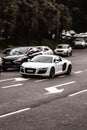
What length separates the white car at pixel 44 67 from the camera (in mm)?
23234

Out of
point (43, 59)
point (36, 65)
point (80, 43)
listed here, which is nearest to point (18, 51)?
point (43, 59)

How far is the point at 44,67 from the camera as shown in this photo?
920 inches

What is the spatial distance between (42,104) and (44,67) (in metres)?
8.81

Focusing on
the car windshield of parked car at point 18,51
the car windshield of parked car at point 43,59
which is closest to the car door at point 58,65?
the car windshield of parked car at point 43,59

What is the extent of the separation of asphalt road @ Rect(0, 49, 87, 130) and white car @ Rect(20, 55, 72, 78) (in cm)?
60

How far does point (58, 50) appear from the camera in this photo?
50469 mm

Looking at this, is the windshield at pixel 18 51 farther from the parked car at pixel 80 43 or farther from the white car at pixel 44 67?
the parked car at pixel 80 43

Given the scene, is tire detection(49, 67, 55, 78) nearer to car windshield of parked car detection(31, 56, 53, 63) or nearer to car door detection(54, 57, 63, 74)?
car door detection(54, 57, 63, 74)

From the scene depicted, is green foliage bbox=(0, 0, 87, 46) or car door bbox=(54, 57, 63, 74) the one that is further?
green foliage bbox=(0, 0, 87, 46)

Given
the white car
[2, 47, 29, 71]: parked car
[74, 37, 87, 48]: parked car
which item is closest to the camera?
the white car

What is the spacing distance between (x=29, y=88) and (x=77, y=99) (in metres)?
3.49

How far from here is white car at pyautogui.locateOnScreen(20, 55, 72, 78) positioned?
23234 millimetres

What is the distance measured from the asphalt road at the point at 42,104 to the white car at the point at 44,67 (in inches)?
23.6

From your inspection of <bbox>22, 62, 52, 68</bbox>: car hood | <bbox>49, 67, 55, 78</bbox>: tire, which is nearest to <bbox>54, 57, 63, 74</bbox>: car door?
<bbox>49, 67, 55, 78</bbox>: tire
